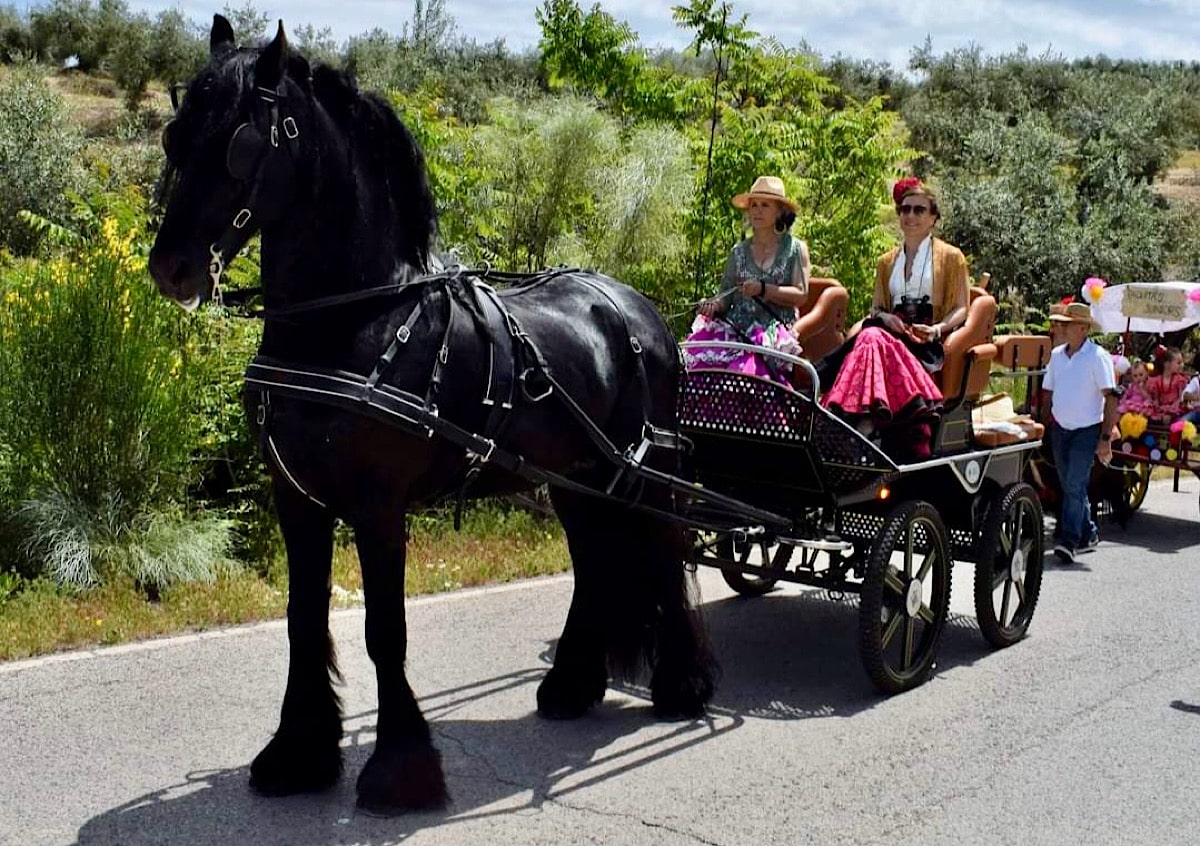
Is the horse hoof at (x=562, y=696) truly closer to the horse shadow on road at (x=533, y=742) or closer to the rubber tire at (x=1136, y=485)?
the horse shadow on road at (x=533, y=742)

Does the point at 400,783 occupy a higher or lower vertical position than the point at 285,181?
lower

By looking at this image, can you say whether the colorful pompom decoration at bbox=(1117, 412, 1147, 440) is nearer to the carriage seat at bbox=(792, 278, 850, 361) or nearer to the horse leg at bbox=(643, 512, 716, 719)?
the carriage seat at bbox=(792, 278, 850, 361)

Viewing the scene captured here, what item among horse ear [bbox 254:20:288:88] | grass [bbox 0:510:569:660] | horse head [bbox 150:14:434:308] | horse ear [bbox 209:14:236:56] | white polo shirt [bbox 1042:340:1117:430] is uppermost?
horse ear [bbox 209:14:236:56]

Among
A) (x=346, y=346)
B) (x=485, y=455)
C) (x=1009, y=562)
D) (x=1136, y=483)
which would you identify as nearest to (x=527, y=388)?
(x=485, y=455)

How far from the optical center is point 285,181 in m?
4.31

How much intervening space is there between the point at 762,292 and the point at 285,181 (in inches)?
112

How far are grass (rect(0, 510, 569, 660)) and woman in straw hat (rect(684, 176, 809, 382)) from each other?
228cm

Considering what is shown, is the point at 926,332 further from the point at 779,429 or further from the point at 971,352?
the point at 779,429

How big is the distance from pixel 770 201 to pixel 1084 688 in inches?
113

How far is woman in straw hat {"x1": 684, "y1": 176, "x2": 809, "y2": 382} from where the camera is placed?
6.54 m

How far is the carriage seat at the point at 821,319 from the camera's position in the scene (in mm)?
6992

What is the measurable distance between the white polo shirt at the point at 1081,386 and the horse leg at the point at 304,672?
6.90 m

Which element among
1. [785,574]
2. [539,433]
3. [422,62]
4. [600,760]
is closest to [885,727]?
[785,574]

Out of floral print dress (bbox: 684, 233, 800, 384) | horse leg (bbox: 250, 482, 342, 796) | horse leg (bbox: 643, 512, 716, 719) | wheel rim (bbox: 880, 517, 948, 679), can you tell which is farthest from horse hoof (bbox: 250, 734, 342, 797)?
floral print dress (bbox: 684, 233, 800, 384)
